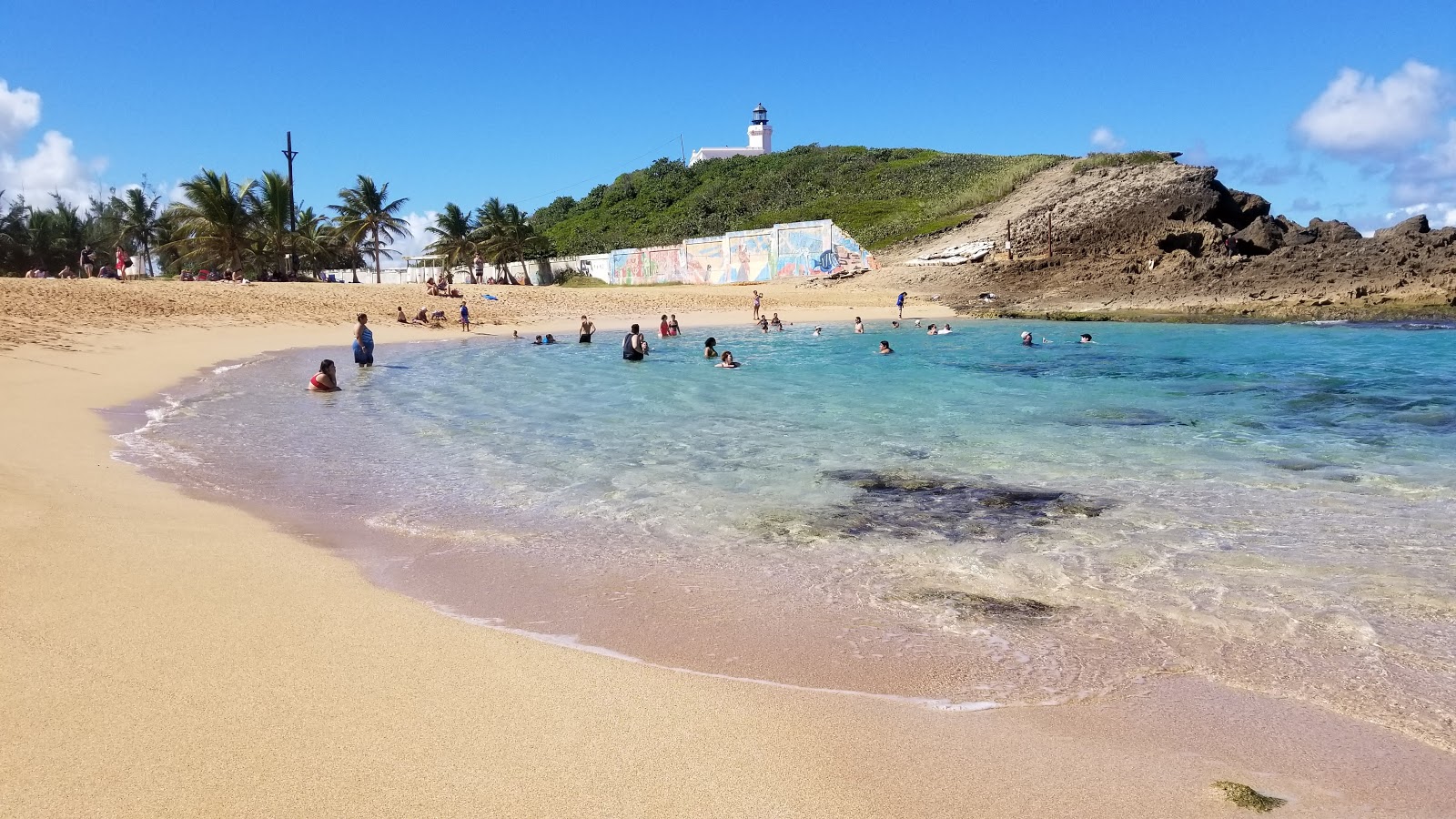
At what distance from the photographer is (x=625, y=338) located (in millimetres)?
24656

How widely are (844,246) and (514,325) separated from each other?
839 inches

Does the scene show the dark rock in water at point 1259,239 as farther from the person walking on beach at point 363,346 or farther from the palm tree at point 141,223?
the palm tree at point 141,223

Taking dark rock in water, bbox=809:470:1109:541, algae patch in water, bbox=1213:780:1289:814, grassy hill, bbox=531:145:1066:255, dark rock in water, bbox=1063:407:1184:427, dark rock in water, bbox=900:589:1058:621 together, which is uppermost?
grassy hill, bbox=531:145:1066:255

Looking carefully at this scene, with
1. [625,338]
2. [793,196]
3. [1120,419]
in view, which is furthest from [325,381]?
[793,196]

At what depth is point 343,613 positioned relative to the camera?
480cm

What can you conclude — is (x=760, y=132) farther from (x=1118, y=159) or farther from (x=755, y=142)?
(x=1118, y=159)

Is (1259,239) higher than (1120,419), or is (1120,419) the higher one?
(1259,239)

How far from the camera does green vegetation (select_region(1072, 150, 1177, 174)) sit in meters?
50.9

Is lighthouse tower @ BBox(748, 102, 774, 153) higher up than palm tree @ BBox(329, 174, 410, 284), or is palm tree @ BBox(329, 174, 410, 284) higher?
lighthouse tower @ BBox(748, 102, 774, 153)

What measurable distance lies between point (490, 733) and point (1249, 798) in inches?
108

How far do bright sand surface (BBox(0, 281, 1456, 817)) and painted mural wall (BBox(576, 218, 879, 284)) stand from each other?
44.9m

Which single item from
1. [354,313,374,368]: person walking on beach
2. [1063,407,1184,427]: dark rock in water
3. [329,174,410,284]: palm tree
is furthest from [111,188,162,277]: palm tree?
[1063,407,1184,427]: dark rock in water

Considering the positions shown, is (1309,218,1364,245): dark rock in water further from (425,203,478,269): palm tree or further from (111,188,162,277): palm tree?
(111,188,162,277): palm tree

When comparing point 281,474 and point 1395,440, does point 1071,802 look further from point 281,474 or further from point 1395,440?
point 1395,440
